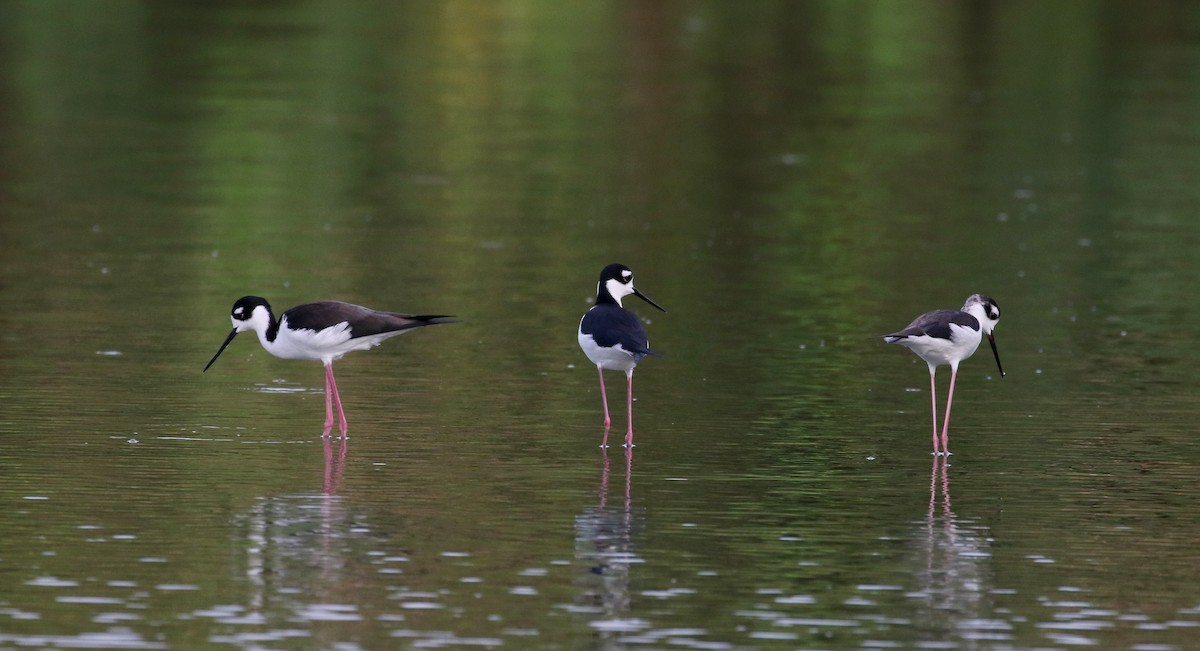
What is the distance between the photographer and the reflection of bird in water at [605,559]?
9359mm

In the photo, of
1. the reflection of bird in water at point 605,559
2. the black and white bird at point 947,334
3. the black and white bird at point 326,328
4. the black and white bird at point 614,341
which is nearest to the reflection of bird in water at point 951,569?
the reflection of bird in water at point 605,559

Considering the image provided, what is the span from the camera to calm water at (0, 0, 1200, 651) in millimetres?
9648

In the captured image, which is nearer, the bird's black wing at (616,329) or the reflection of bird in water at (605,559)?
the reflection of bird in water at (605,559)

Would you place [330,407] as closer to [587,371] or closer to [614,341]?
[614,341]

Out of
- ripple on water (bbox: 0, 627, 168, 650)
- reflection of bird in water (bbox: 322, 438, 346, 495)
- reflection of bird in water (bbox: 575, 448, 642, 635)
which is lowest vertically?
ripple on water (bbox: 0, 627, 168, 650)

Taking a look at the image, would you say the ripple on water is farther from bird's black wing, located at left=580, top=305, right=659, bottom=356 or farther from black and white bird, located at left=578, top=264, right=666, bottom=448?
bird's black wing, located at left=580, top=305, right=659, bottom=356

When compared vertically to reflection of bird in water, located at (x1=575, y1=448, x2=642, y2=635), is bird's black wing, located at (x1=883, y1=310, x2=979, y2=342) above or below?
above

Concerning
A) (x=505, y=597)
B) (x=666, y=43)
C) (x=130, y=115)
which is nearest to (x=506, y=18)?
(x=666, y=43)

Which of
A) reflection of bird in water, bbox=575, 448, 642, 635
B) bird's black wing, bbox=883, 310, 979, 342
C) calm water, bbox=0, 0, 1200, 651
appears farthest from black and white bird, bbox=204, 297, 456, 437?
bird's black wing, bbox=883, 310, 979, 342

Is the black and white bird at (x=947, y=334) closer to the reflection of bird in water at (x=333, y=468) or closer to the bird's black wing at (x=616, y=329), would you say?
the bird's black wing at (x=616, y=329)

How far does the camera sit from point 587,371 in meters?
15.9

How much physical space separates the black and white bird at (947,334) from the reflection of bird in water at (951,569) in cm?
160

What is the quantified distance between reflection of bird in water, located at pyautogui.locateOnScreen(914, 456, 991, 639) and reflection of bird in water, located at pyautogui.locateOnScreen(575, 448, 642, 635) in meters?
1.35

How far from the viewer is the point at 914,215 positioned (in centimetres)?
2505
